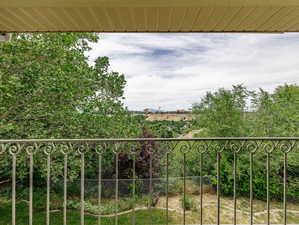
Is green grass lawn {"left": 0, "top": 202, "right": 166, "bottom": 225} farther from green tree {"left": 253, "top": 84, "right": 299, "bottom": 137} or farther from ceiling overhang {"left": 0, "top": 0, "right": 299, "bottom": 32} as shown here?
ceiling overhang {"left": 0, "top": 0, "right": 299, "bottom": 32}

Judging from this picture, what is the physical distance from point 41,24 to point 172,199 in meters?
3.48

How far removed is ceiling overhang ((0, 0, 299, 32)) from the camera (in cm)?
170

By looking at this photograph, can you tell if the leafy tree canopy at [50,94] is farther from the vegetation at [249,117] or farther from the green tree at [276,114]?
the green tree at [276,114]

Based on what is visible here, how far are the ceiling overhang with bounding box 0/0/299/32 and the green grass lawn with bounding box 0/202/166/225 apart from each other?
3205 millimetres

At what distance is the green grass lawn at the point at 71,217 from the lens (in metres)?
4.14

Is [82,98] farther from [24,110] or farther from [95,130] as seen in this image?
[24,110]

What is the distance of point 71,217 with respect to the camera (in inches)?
184

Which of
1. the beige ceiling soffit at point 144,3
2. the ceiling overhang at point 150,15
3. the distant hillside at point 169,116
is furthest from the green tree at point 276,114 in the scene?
the beige ceiling soffit at point 144,3

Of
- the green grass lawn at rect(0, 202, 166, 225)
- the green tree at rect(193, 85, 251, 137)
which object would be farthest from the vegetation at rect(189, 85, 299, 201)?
the green grass lawn at rect(0, 202, 166, 225)

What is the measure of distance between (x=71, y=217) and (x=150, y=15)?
4.34 metres

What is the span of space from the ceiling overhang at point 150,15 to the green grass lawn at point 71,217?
321 cm

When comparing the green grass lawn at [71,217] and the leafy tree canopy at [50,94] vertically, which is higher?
the leafy tree canopy at [50,94]

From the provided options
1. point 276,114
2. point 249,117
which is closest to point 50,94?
point 249,117

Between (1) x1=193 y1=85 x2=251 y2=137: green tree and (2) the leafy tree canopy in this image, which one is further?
(1) x1=193 y1=85 x2=251 y2=137: green tree
